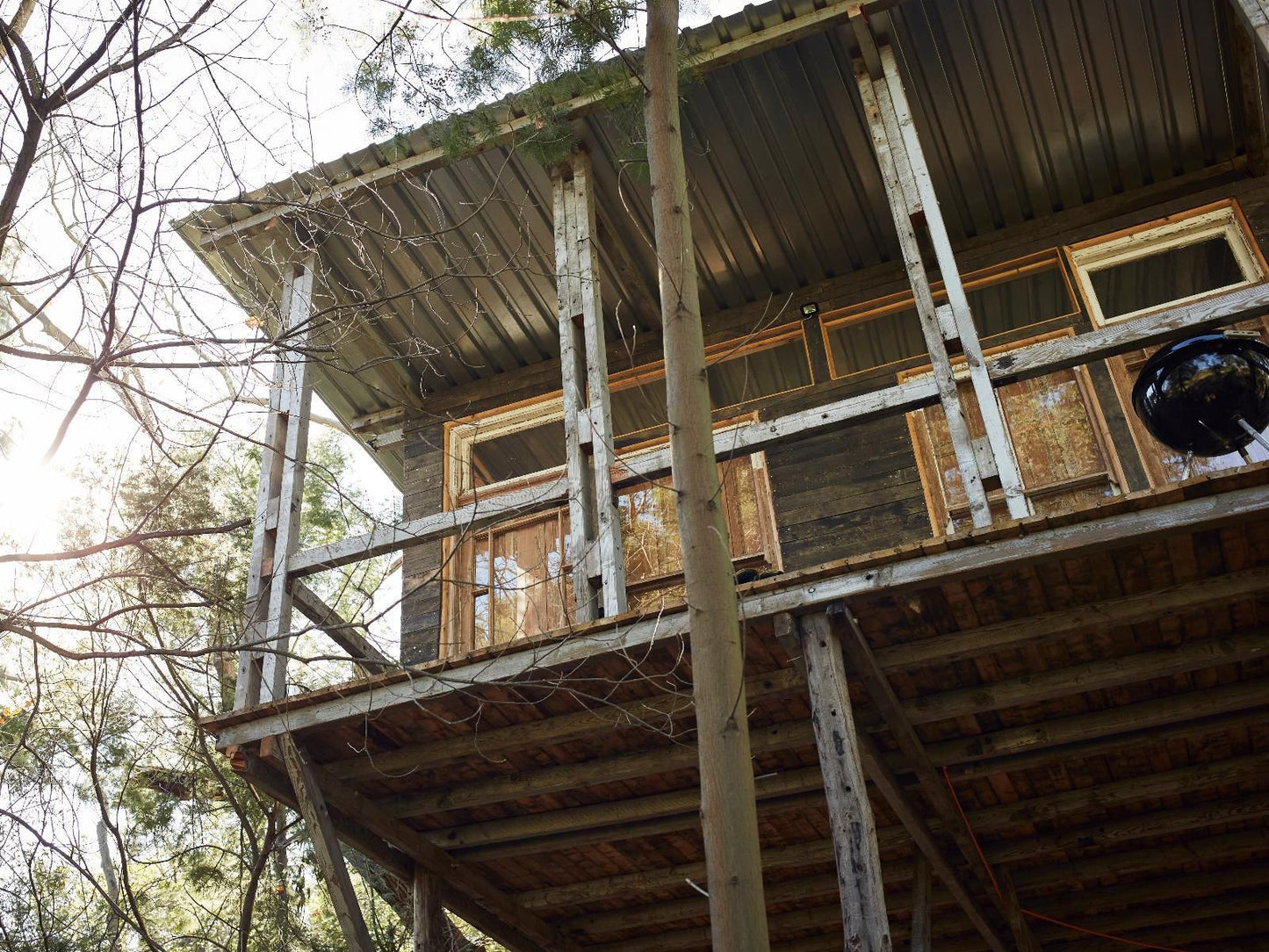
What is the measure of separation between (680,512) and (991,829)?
12.9 ft

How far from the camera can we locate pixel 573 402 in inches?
246

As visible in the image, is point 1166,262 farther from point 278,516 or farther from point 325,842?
point 325,842

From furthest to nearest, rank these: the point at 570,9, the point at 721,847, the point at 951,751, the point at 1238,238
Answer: the point at 1238,238, the point at 951,751, the point at 570,9, the point at 721,847

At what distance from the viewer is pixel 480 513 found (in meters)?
6.06

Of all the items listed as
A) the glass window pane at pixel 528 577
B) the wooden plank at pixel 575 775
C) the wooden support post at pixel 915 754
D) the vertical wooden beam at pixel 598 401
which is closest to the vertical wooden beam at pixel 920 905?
the wooden support post at pixel 915 754

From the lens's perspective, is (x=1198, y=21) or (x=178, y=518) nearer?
(x=1198, y=21)

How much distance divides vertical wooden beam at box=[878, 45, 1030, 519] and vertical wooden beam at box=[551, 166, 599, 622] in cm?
200

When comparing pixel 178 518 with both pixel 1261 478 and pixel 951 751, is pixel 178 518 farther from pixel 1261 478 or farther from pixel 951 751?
pixel 1261 478

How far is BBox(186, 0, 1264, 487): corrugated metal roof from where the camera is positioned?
7.23 meters

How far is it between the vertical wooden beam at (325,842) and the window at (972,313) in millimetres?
4906

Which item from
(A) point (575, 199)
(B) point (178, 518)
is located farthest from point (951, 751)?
(B) point (178, 518)

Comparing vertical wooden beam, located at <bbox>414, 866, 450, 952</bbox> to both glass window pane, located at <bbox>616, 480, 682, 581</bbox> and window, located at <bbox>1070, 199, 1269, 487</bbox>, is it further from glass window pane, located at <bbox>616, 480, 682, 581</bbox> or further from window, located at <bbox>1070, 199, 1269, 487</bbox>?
window, located at <bbox>1070, 199, 1269, 487</bbox>

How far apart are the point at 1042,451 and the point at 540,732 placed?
4.28 metres

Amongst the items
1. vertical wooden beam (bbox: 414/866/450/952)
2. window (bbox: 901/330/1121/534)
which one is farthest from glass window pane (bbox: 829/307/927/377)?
vertical wooden beam (bbox: 414/866/450/952)
